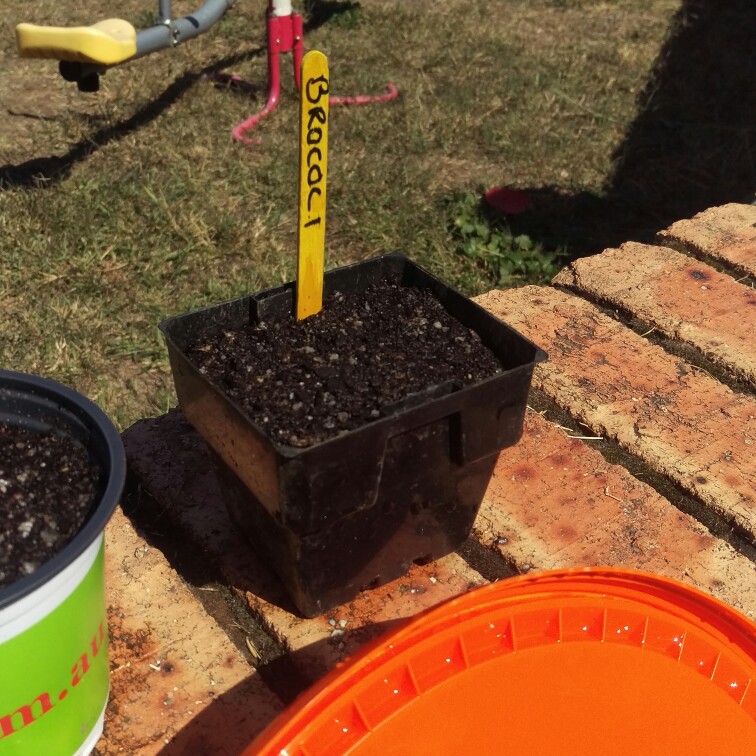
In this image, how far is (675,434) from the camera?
158 cm

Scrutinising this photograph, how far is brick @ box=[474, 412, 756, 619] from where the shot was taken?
136 centimetres

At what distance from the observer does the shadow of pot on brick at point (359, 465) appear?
107 centimetres

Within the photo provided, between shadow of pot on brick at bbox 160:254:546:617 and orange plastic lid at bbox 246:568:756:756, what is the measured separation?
0.62ft

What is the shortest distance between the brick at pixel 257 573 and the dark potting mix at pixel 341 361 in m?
0.15

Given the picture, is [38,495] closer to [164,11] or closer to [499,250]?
[499,250]

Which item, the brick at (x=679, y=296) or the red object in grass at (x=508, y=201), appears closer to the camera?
the brick at (x=679, y=296)

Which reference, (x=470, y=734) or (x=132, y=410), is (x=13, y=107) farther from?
(x=470, y=734)

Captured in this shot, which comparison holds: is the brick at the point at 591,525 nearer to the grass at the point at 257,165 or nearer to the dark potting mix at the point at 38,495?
the dark potting mix at the point at 38,495

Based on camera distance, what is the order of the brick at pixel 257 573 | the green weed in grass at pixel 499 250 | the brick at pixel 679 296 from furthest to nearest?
1. the green weed in grass at pixel 499 250
2. the brick at pixel 679 296
3. the brick at pixel 257 573

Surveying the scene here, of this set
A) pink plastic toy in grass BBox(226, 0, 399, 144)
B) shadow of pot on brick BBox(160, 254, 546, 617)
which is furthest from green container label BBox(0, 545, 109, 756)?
pink plastic toy in grass BBox(226, 0, 399, 144)

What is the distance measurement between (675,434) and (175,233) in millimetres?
1771

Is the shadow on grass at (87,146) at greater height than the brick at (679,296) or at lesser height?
lesser

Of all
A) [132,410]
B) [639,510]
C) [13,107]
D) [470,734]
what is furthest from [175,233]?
[470,734]

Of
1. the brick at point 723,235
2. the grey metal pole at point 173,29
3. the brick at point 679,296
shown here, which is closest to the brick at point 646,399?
the brick at point 679,296
